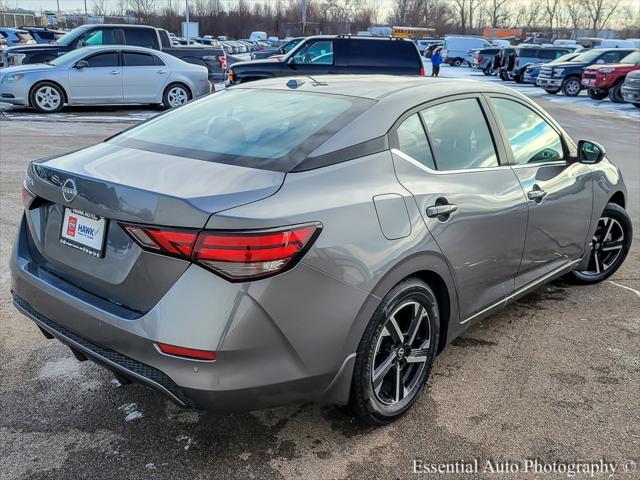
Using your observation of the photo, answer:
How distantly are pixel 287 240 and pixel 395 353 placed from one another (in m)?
0.93

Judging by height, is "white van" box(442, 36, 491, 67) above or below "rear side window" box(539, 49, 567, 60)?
above

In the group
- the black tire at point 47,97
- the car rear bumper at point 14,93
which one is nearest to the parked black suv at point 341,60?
the black tire at point 47,97

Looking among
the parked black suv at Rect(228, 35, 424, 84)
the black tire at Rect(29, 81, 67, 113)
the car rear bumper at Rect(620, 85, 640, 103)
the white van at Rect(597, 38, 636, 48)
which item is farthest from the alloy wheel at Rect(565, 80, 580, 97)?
the black tire at Rect(29, 81, 67, 113)

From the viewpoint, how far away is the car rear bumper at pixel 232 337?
2172mm

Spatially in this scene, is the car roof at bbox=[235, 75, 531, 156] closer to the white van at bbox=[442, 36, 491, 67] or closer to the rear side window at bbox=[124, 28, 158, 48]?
the rear side window at bbox=[124, 28, 158, 48]

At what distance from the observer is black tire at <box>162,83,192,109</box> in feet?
48.4

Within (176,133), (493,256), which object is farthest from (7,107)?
(493,256)

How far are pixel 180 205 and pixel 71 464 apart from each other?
4.10 feet

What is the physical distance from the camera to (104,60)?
13992 millimetres

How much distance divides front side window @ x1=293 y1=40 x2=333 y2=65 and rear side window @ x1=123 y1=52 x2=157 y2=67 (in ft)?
11.5

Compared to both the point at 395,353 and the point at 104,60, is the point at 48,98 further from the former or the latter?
the point at 395,353

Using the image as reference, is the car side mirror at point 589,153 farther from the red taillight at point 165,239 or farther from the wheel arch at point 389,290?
the red taillight at point 165,239

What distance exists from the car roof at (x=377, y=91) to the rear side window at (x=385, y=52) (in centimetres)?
1061

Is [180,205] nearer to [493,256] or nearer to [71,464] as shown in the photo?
[71,464]
